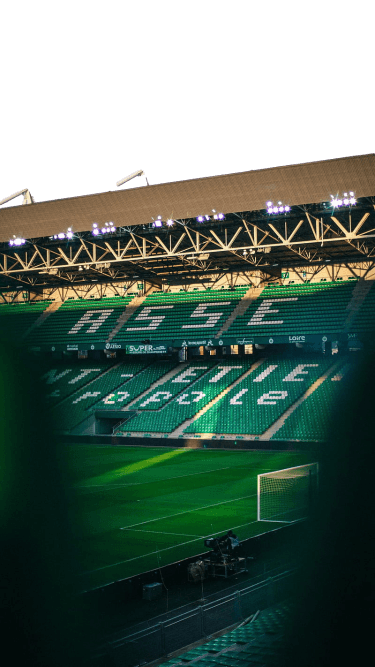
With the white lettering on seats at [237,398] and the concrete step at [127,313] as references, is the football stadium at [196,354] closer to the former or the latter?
the concrete step at [127,313]

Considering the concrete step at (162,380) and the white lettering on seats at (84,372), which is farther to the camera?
the white lettering on seats at (84,372)

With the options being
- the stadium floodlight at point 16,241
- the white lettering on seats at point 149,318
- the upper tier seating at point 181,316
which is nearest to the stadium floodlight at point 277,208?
the upper tier seating at point 181,316

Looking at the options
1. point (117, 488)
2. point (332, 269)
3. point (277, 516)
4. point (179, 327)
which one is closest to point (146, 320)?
point (179, 327)

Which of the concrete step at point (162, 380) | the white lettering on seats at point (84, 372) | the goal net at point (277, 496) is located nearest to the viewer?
the goal net at point (277, 496)

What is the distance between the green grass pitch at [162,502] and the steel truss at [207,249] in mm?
10718

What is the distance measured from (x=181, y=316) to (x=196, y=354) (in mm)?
2450

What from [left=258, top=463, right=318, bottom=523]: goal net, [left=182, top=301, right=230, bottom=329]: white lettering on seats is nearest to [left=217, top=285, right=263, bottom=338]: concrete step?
[left=182, top=301, right=230, bottom=329]: white lettering on seats

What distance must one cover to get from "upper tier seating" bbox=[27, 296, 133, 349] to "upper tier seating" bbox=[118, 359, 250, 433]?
6472 mm

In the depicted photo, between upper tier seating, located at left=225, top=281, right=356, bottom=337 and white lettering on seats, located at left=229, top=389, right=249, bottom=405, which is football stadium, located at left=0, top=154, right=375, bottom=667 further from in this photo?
white lettering on seats, located at left=229, top=389, right=249, bottom=405

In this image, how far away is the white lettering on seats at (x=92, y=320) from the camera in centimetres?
4158

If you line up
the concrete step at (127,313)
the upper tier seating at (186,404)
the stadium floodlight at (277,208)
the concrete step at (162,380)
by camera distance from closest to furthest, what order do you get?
the stadium floodlight at (277,208), the upper tier seating at (186,404), the concrete step at (162,380), the concrete step at (127,313)

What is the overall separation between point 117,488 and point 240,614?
1181 cm

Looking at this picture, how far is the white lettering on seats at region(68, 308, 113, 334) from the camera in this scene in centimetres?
4158

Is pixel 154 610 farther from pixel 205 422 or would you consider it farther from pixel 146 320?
pixel 146 320
